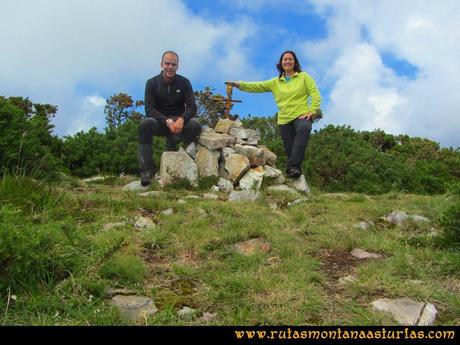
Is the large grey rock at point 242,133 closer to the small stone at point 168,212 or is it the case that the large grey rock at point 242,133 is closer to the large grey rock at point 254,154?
the large grey rock at point 254,154

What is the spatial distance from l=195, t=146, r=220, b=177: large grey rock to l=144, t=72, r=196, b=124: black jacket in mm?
752

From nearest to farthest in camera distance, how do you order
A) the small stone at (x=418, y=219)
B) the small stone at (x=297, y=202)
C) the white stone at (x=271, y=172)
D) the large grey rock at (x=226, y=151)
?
the small stone at (x=418, y=219)
the small stone at (x=297, y=202)
the white stone at (x=271, y=172)
the large grey rock at (x=226, y=151)

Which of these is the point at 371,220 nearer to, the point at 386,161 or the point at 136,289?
the point at 136,289

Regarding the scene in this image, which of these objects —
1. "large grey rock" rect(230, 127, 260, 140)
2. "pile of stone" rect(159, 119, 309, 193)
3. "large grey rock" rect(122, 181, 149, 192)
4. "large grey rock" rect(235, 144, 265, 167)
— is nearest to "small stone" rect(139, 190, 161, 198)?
"large grey rock" rect(122, 181, 149, 192)

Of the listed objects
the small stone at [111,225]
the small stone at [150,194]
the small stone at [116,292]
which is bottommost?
the small stone at [116,292]

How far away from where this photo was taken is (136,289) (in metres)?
3.61

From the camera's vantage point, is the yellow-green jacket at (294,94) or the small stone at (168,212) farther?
the yellow-green jacket at (294,94)

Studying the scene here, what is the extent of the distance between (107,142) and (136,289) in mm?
7974

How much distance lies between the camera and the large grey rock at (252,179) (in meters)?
8.41

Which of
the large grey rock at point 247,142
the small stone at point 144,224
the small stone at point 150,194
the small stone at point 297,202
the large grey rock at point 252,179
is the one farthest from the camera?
the large grey rock at point 247,142

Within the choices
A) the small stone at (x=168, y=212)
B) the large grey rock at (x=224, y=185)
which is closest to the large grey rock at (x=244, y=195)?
the large grey rock at (x=224, y=185)

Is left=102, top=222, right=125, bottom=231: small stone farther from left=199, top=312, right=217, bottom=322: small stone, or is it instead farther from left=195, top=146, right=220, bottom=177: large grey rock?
left=195, top=146, right=220, bottom=177: large grey rock

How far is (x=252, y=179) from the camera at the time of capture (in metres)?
8.69

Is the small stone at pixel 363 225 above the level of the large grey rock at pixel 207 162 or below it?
below
